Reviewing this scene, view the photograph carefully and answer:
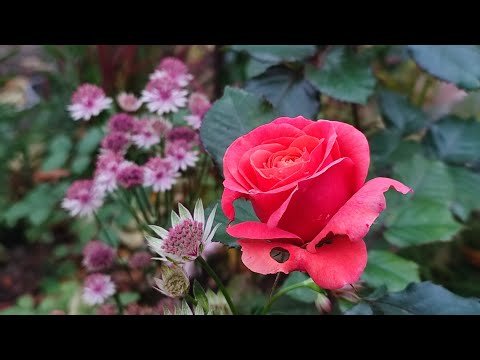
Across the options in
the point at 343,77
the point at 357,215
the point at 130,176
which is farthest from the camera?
the point at 343,77

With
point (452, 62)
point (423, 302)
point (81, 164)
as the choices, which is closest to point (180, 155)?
point (423, 302)

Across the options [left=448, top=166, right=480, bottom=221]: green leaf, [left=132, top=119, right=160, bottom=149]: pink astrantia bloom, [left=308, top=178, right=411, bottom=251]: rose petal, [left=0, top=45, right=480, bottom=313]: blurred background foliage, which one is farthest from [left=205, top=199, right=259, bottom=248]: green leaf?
[left=448, top=166, right=480, bottom=221]: green leaf

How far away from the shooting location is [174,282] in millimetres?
469

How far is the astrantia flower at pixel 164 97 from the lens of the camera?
28.0 inches

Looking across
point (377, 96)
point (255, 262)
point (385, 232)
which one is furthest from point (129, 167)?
point (377, 96)

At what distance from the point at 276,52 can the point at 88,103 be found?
1.07ft

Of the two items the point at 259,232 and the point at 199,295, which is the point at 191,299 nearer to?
the point at 199,295

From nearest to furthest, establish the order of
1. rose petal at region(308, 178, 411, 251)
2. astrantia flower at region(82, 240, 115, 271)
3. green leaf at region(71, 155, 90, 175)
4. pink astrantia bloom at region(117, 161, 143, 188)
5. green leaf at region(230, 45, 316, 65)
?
rose petal at region(308, 178, 411, 251) < pink astrantia bloom at region(117, 161, 143, 188) < astrantia flower at region(82, 240, 115, 271) < green leaf at region(230, 45, 316, 65) < green leaf at region(71, 155, 90, 175)

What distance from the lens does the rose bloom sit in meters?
0.39

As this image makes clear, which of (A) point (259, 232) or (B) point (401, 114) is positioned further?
(B) point (401, 114)

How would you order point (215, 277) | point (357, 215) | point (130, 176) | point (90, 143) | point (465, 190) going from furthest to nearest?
1. point (90, 143)
2. point (465, 190)
3. point (130, 176)
4. point (215, 277)
5. point (357, 215)

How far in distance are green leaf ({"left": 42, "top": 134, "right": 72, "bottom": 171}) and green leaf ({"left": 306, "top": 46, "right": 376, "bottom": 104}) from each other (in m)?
0.69

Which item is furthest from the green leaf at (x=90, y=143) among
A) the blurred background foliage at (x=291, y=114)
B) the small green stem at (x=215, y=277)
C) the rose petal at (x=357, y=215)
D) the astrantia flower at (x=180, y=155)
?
the rose petal at (x=357, y=215)

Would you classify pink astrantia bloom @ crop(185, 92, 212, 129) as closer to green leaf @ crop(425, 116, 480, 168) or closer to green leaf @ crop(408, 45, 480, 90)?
green leaf @ crop(408, 45, 480, 90)
